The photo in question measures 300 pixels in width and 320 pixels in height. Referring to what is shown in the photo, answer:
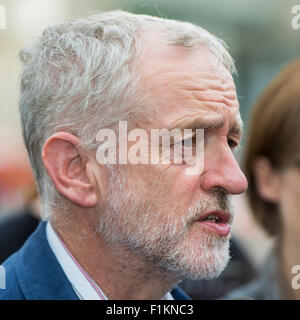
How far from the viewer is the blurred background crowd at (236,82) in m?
2.50

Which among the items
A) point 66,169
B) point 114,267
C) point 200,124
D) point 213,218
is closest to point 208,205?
point 213,218

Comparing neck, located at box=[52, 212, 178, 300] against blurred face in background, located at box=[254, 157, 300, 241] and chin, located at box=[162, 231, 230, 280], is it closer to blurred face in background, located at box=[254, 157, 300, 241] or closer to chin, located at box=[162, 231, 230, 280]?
chin, located at box=[162, 231, 230, 280]

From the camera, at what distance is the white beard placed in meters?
1.61

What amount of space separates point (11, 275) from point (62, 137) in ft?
1.46

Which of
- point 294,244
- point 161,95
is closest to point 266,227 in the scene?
point 294,244

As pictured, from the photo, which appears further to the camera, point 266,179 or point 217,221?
point 266,179

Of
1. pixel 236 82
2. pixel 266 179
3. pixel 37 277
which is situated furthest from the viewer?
pixel 266 179

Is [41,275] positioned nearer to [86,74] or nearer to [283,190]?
[86,74]

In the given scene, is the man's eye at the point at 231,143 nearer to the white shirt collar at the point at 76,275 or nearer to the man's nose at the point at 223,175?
the man's nose at the point at 223,175

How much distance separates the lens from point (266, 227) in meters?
2.58

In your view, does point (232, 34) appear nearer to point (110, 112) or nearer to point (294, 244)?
point (294, 244)

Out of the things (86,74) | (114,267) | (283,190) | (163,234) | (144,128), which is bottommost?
(283,190)

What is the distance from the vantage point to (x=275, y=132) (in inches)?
95.7

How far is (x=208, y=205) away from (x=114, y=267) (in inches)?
13.7
